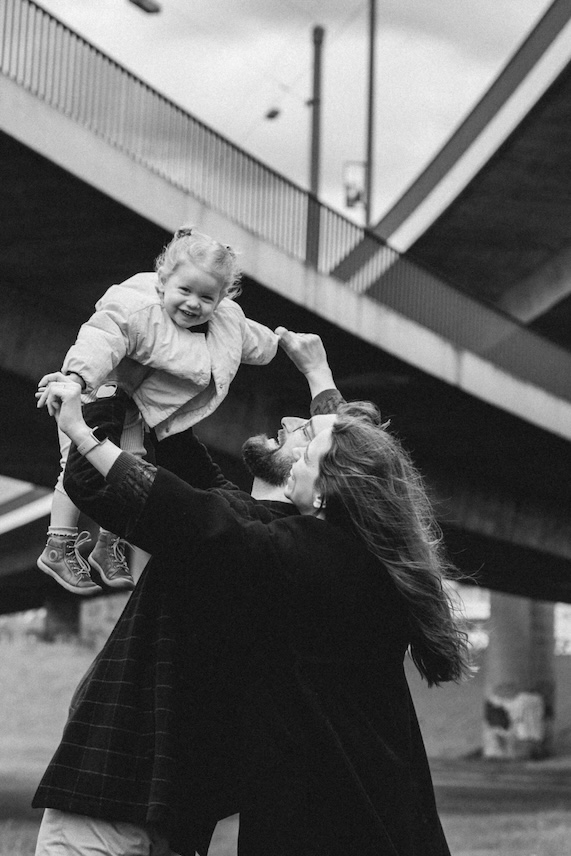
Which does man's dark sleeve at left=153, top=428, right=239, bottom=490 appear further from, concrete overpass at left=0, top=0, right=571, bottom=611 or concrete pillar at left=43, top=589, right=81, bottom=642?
concrete pillar at left=43, top=589, right=81, bottom=642

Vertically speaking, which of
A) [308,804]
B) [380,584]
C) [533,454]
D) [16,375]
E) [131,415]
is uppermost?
[533,454]

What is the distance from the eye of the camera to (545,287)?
Answer: 1082 inches

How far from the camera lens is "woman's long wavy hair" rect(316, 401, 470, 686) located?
3184 mm

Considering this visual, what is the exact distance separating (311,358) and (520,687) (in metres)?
32.4

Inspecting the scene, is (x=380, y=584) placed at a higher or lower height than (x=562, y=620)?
lower

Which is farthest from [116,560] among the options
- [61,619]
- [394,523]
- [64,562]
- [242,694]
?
[61,619]

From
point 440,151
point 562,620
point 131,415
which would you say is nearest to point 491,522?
point 440,151

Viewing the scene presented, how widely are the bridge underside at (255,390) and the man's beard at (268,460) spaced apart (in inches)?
137

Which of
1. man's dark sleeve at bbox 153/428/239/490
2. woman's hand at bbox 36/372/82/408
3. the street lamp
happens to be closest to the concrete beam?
the street lamp

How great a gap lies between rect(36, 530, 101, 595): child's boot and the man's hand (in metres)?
0.94

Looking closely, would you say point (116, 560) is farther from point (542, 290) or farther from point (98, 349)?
point (542, 290)

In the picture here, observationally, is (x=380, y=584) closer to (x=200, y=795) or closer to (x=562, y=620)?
(x=200, y=795)

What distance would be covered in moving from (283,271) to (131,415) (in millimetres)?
10007

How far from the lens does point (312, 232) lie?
582 inches
